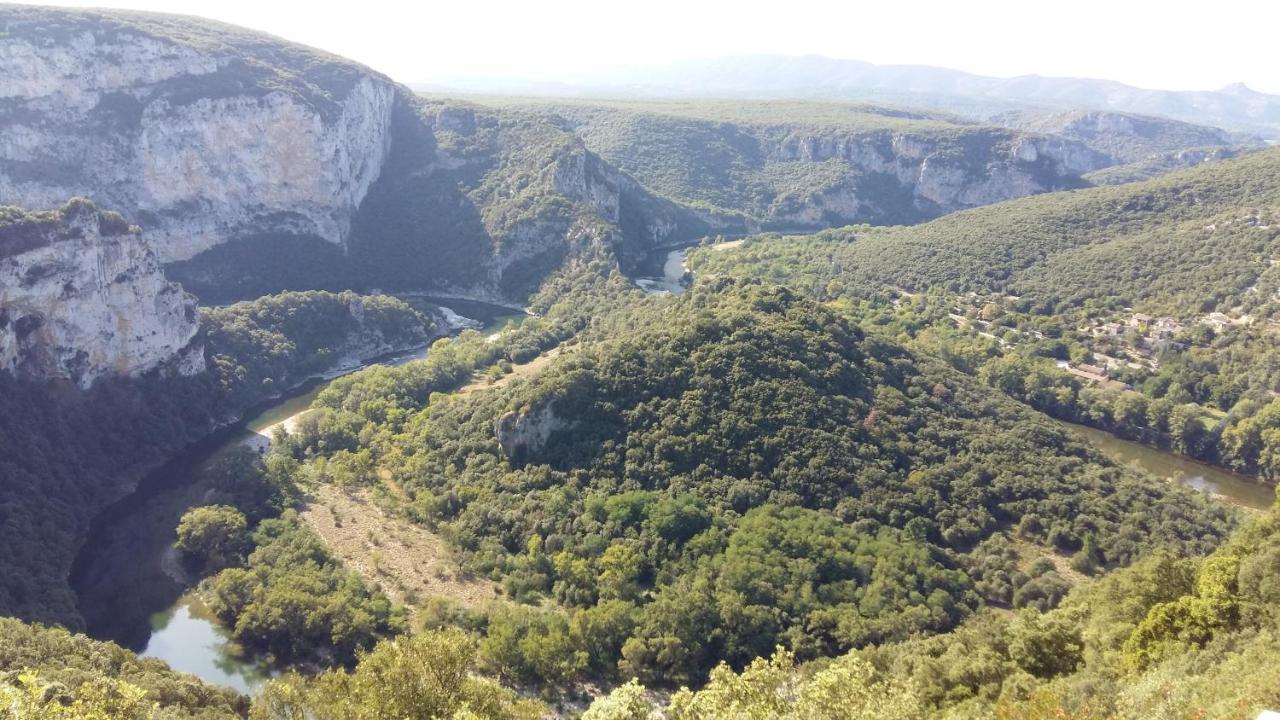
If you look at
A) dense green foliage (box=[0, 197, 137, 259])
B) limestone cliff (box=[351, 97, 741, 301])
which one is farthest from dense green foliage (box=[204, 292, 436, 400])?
limestone cliff (box=[351, 97, 741, 301])

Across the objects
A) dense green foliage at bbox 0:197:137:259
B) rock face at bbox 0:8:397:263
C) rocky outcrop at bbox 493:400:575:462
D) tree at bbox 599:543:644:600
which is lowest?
tree at bbox 599:543:644:600

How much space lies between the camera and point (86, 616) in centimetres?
5403

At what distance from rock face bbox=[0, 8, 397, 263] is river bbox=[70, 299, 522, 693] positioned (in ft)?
199

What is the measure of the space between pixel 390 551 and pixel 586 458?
55.2 feet

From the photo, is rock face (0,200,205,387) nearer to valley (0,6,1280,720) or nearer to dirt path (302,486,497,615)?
valley (0,6,1280,720)

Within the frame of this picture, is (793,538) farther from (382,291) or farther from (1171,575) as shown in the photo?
(382,291)

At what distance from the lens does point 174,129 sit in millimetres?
119812

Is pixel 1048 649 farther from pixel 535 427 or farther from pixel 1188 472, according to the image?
pixel 1188 472

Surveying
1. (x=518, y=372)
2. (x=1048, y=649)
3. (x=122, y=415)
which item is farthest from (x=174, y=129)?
(x=1048, y=649)

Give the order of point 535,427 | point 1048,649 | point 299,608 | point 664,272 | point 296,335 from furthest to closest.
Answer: point 664,272, point 296,335, point 535,427, point 299,608, point 1048,649

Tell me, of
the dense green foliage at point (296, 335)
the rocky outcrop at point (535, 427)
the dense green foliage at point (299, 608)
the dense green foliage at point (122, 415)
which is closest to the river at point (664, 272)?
the dense green foliage at point (296, 335)

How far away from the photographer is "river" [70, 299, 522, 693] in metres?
49.8

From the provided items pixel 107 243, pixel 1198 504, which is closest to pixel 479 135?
pixel 107 243

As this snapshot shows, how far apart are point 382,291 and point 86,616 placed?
8268cm
